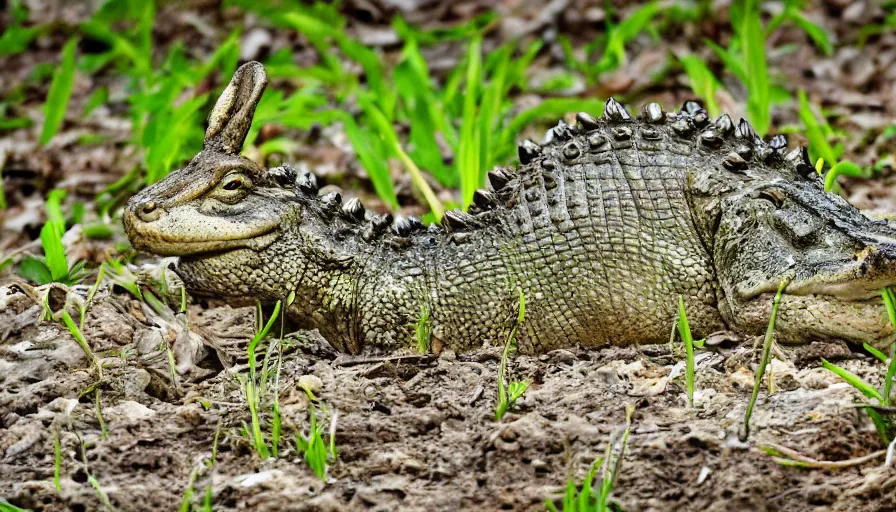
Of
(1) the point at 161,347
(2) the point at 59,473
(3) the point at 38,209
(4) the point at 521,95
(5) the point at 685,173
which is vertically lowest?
(2) the point at 59,473

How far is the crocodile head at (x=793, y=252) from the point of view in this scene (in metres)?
3.64

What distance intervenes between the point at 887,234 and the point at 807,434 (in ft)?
3.34

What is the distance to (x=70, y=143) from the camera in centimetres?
744

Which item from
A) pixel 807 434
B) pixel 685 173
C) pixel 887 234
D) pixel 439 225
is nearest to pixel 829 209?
pixel 887 234

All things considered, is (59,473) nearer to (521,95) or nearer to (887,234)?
(887,234)

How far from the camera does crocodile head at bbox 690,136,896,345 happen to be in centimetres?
364

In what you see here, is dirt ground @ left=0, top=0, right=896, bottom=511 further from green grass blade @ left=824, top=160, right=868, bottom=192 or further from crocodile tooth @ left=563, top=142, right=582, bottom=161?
crocodile tooth @ left=563, top=142, right=582, bottom=161

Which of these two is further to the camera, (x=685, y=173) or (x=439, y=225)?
(x=439, y=225)

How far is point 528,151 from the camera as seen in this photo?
4363 mm

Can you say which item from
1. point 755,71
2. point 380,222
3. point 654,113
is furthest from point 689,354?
point 755,71

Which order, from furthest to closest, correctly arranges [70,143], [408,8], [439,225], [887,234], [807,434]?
[408,8]
[70,143]
[439,225]
[887,234]
[807,434]

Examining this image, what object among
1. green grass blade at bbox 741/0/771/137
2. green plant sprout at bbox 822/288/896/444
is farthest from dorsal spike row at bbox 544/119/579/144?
green grass blade at bbox 741/0/771/137

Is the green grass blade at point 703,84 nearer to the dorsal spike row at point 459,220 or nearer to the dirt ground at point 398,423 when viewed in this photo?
the dirt ground at point 398,423

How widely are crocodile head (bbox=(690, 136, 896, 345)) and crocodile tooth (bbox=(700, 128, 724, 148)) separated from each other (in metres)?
0.09
